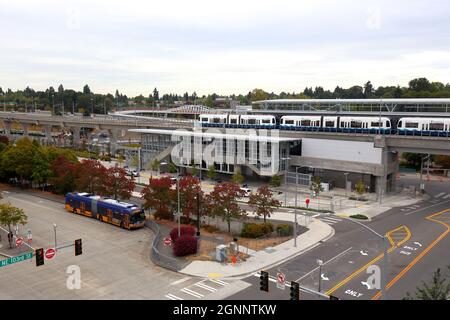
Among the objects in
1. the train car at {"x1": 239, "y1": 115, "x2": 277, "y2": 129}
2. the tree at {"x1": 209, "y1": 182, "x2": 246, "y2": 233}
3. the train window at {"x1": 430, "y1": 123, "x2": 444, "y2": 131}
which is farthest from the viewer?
the train car at {"x1": 239, "y1": 115, "x2": 277, "y2": 129}

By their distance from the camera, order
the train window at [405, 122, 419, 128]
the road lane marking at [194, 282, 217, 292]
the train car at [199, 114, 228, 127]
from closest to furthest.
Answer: the road lane marking at [194, 282, 217, 292] < the train window at [405, 122, 419, 128] < the train car at [199, 114, 228, 127]

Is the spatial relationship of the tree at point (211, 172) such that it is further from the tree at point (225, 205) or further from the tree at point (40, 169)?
the tree at point (225, 205)

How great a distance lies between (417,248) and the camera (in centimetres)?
3519

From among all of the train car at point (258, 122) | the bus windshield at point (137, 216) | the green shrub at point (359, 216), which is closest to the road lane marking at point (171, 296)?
the bus windshield at point (137, 216)

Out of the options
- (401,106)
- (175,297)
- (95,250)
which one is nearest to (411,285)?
(175,297)

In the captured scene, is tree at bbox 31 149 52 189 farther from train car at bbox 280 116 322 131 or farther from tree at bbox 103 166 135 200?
train car at bbox 280 116 322 131

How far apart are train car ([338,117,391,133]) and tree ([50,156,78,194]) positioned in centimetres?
4180

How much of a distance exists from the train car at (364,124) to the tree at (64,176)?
41.8 metres

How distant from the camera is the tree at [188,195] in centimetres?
4084

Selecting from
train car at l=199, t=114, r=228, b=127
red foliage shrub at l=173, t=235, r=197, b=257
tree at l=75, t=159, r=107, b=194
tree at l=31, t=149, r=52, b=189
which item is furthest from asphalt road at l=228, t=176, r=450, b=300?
tree at l=31, t=149, r=52, b=189

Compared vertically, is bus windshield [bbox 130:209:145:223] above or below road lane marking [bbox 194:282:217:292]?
above

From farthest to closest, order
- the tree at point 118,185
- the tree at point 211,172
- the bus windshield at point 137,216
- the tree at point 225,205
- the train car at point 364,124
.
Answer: the tree at point 211,172, the train car at point 364,124, the tree at point 118,185, the bus windshield at point 137,216, the tree at point 225,205

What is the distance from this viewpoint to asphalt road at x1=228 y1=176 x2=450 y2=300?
27.0 meters

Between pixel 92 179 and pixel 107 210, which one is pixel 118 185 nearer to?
pixel 107 210
